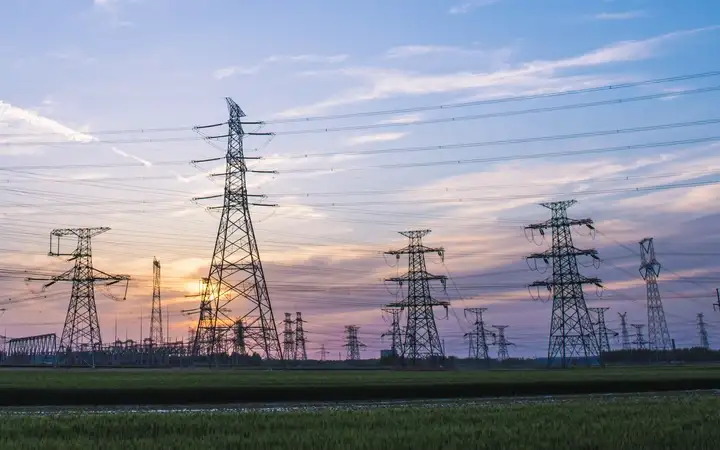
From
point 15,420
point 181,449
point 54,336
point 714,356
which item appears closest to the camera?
point 181,449

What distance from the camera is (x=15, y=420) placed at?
21.0 metres

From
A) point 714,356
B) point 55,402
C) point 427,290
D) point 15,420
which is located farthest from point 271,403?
point 714,356

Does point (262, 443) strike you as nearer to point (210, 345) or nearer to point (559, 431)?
point (559, 431)

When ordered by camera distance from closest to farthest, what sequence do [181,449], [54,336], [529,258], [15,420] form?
[181,449] < [15,420] < [529,258] < [54,336]

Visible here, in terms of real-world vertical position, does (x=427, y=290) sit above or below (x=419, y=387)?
above

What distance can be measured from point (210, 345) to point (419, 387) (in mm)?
43729

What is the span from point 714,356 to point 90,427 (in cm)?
17231

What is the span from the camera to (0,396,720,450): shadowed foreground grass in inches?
623

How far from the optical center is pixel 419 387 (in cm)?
4303

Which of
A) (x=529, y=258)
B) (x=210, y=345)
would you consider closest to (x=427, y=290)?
(x=529, y=258)

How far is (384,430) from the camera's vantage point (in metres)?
18.2

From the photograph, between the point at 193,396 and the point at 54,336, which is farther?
A: the point at 54,336

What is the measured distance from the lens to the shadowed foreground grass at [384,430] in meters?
15.8

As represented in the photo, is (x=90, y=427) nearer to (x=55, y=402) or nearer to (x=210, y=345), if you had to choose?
(x=55, y=402)
